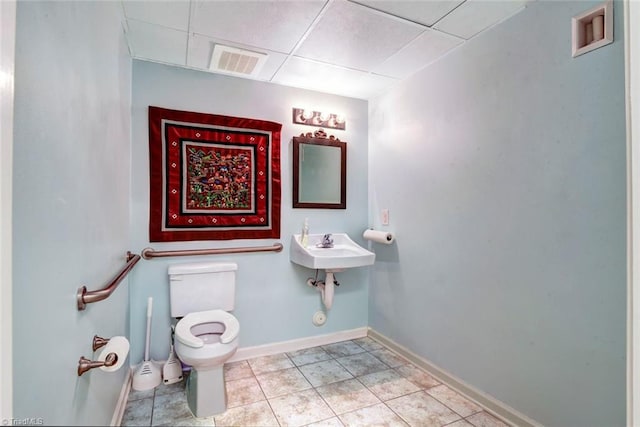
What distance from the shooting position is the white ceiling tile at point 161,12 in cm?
158

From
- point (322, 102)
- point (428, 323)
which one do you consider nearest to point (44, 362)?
point (428, 323)

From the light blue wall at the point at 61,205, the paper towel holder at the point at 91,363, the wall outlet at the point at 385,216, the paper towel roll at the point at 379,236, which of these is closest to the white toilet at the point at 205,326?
the light blue wall at the point at 61,205

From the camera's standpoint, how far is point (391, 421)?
66.7 inches

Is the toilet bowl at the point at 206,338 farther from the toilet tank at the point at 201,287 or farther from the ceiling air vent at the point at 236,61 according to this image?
the ceiling air vent at the point at 236,61

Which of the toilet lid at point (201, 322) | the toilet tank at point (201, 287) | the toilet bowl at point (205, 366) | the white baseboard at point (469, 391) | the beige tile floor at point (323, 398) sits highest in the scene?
the toilet tank at point (201, 287)

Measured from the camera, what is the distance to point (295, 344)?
261 centimetres

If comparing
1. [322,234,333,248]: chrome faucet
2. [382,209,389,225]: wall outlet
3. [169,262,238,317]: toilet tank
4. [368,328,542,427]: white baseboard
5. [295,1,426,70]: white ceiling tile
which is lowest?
[368,328,542,427]: white baseboard

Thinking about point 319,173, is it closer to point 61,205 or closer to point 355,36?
point 355,36

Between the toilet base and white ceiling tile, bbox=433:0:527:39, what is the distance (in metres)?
2.33

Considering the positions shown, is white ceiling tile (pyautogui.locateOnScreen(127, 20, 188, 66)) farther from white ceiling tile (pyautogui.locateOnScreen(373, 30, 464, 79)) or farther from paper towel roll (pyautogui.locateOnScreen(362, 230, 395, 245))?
paper towel roll (pyautogui.locateOnScreen(362, 230, 395, 245))

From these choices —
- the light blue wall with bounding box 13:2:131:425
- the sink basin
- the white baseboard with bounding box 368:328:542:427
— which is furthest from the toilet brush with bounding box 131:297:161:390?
the white baseboard with bounding box 368:328:542:427

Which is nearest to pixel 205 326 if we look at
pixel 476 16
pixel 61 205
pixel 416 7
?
pixel 61 205

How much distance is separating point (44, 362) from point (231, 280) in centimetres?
155

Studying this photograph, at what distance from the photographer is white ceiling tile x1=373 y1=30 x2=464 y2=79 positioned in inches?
75.0
